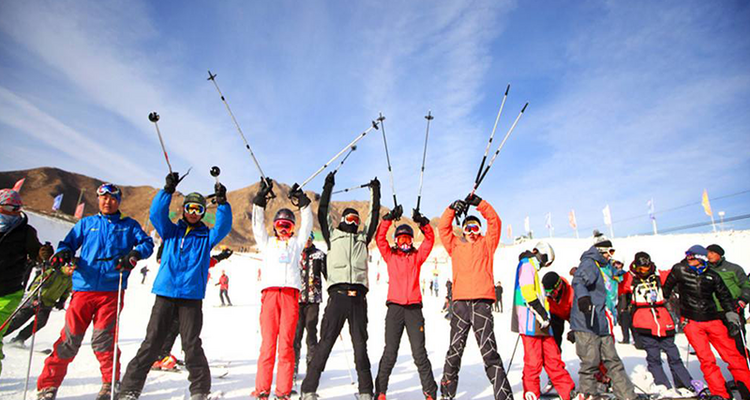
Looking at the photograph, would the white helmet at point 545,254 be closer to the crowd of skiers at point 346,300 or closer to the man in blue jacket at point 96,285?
the crowd of skiers at point 346,300

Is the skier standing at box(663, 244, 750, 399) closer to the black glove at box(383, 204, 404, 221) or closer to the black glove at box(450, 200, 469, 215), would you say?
the black glove at box(450, 200, 469, 215)

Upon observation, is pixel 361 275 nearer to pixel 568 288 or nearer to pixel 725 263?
pixel 568 288

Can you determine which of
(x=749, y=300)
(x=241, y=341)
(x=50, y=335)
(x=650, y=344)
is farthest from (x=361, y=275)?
(x=50, y=335)

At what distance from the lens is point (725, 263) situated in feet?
23.3

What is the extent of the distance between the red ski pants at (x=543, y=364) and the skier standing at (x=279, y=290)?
3.11 metres

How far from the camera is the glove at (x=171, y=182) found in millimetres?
4156

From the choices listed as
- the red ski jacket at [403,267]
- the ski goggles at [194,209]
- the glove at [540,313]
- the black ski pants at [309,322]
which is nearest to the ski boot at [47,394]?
the ski goggles at [194,209]

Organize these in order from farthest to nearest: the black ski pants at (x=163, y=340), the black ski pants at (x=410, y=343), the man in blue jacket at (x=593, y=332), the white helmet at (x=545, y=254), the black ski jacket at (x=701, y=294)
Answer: the black ski jacket at (x=701, y=294) → the white helmet at (x=545, y=254) → the man in blue jacket at (x=593, y=332) → the black ski pants at (x=410, y=343) → the black ski pants at (x=163, y=340)

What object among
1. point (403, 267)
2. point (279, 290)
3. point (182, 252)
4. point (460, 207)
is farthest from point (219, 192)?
point (460, 207)

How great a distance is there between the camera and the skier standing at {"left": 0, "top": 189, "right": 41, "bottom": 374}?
3893 millimetres

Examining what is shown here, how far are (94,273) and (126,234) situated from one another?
1.75 feet

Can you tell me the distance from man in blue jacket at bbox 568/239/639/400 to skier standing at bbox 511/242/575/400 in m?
0.28

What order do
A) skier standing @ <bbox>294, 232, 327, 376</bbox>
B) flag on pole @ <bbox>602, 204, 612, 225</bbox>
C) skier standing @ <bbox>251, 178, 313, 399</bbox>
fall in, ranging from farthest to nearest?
flag on pole @ <bbox>602, 204, 612, 225</bbox>
skier standing @ <bbox>294, 232, 327, 376</bbox>
skier standing @ <bbox>251, 178, 313, 399</bbox>

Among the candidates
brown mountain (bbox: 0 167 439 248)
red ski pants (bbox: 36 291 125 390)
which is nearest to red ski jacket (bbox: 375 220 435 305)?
red ski pants (bbox: 36 291 125 390)
